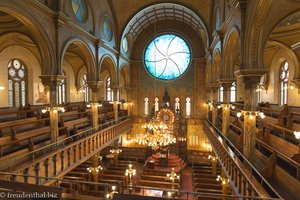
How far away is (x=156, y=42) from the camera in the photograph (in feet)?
82.4

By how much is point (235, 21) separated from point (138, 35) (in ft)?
56.3

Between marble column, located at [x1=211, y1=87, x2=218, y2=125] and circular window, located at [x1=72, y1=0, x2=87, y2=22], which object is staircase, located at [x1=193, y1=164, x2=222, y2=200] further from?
circular window, located at [x1=72, y1=0, x2=87, y2=22]

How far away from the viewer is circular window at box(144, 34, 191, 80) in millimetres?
24578

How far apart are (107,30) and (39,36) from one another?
945cm

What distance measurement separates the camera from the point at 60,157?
1017 cm

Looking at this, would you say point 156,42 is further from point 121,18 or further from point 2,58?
point 2,58

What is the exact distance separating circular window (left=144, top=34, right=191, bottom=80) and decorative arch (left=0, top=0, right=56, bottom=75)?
15817mm

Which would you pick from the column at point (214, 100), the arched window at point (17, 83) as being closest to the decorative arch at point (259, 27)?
the column at point (214, 100)

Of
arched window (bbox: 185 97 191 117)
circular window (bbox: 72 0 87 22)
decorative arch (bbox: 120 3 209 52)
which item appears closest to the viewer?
circular window (bbox: 72 0 87 22)

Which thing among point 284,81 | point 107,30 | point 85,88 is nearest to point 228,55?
point 284,81

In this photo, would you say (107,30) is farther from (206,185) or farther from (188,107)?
(206,185)

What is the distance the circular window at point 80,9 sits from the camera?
1286 cm

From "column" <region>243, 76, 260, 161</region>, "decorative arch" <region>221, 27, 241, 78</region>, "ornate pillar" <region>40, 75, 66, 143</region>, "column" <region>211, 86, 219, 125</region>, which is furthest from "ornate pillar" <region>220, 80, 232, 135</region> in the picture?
"ornate pillar" <region>40, 75, 66, 143</region>

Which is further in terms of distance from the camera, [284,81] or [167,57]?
[167,57]
